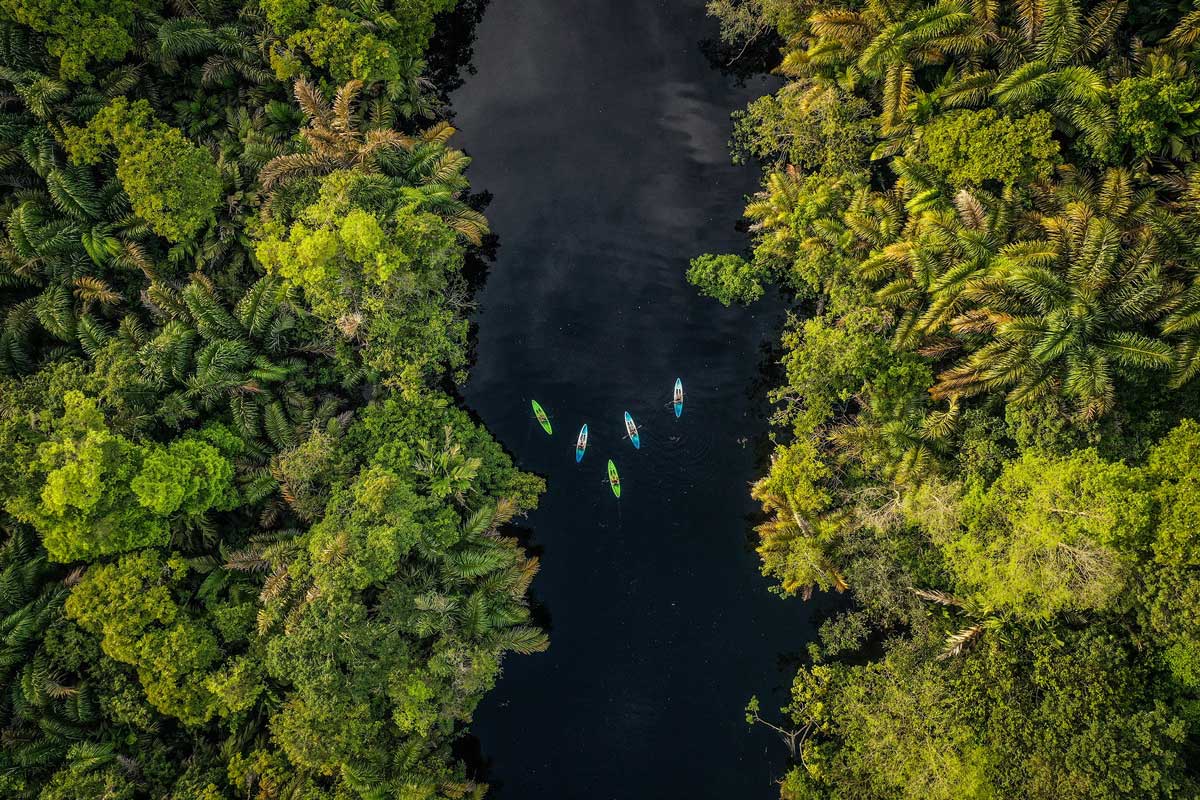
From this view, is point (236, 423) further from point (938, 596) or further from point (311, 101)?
point (938, 596)

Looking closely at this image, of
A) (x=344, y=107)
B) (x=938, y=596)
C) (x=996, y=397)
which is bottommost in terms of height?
(x=938, y=596)

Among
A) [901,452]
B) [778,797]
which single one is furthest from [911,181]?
[778,797]

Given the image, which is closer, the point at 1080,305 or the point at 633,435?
the point at 1080,305

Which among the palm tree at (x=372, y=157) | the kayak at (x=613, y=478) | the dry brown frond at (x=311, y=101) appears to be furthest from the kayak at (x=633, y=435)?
the dry brown frond at (x=311, y=101)

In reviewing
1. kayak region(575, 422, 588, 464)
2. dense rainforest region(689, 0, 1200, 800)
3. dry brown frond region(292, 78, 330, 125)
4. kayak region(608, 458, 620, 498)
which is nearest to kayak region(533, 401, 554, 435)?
kayak region(575, 422, 588, 464)

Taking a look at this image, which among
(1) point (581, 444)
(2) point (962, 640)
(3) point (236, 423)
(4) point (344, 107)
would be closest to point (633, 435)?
(1) point (581, 444)

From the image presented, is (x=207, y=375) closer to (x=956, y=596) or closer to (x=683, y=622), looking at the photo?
(x=683, y=622)

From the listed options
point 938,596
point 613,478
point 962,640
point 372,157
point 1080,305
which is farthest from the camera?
point 613,478

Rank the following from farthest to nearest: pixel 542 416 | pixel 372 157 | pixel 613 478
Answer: pixel 542 416, pixel 613 478, pixel 372 157
